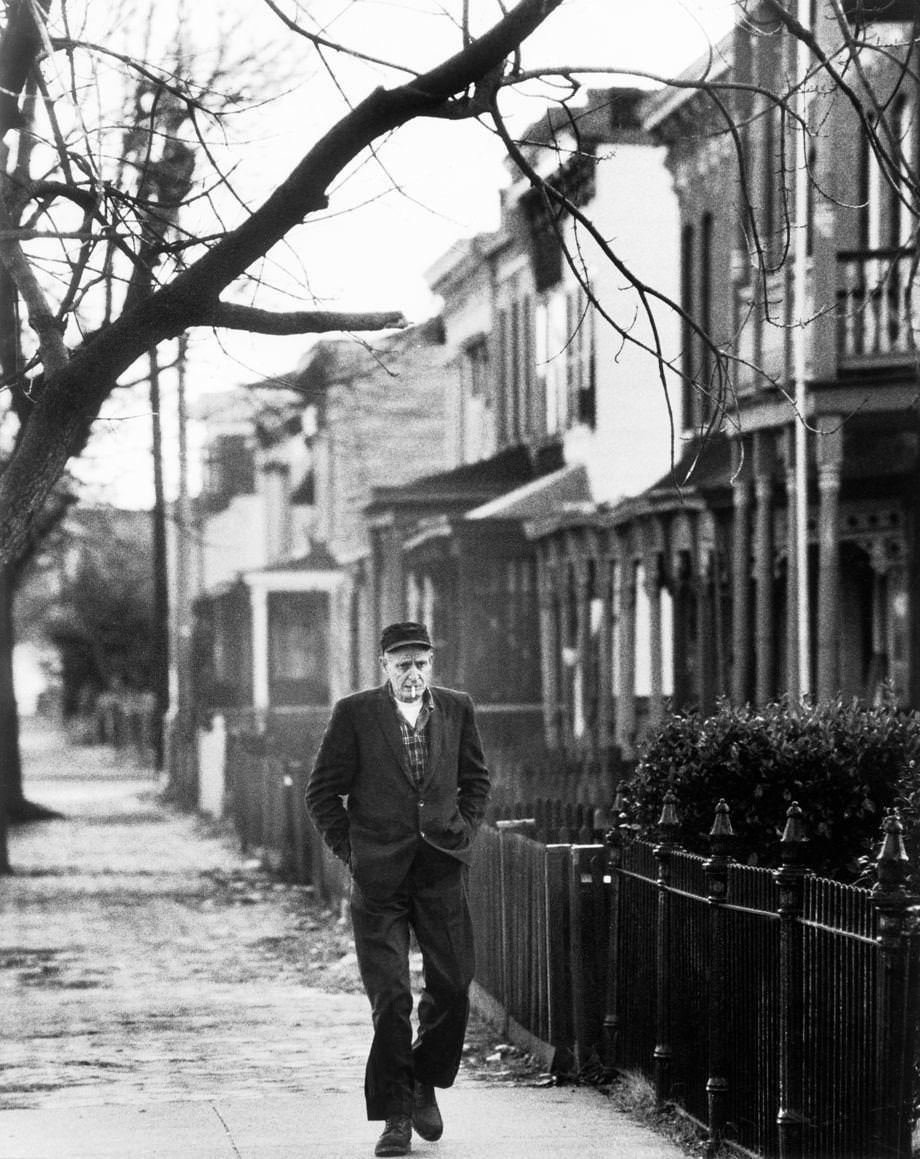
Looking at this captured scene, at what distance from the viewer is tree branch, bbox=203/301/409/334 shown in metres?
9.23

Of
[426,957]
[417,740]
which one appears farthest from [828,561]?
[426,957]

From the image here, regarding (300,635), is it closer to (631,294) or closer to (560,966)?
(631,294)

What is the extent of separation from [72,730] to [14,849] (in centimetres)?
4958

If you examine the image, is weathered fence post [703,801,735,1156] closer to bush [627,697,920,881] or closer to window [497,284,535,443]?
bush [627,697,920,881]

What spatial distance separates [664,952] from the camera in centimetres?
883

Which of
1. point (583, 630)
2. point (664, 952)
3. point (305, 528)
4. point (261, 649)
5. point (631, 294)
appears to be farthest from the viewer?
point (305, 528)

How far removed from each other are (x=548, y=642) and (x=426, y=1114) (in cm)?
2129

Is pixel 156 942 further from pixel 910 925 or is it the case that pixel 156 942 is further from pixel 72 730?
pixel 72 730

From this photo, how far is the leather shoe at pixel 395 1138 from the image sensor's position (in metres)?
8.22

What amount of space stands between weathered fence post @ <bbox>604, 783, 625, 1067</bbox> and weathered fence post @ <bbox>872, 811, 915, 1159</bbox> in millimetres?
3143

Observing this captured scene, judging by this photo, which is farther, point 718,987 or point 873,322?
point 873,322

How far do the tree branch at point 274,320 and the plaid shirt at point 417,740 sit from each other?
166 cm

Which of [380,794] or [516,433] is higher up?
[516,433]

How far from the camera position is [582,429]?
1141 inches
